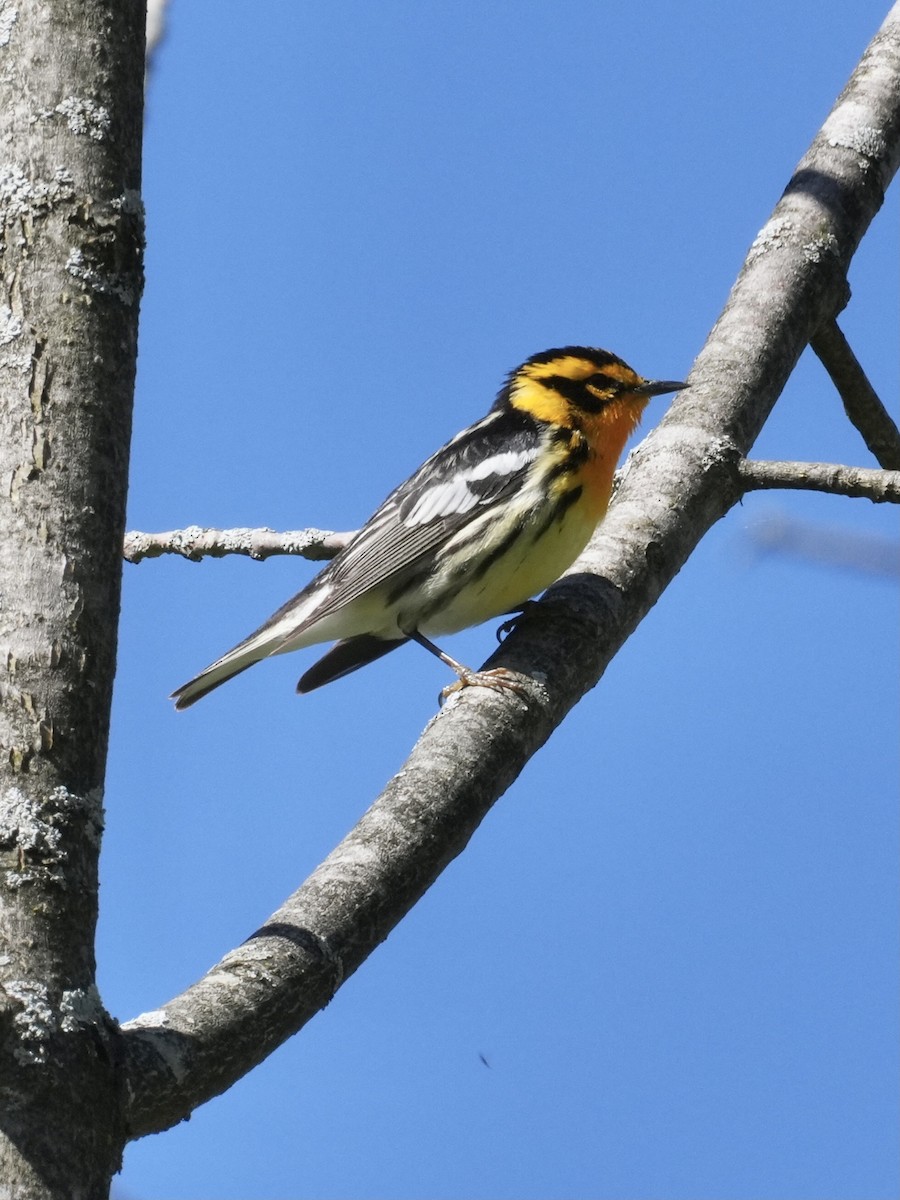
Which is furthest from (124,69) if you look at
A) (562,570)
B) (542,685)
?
(562,570)

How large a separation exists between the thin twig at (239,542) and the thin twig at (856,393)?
1.76 m

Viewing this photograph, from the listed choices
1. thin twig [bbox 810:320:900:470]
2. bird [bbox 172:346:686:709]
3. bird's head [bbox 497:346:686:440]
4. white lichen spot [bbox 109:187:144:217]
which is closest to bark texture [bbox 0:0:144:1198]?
white lichen spot [bbox 109:187:144:217]

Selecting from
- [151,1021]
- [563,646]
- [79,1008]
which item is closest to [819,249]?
[563,646]

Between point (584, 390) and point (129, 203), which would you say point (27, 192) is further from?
point (584, 390)

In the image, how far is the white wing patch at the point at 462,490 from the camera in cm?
531

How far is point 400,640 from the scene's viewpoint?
17.8 ft

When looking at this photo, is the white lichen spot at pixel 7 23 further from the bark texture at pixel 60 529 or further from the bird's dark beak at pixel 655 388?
the bird's dark beak at pixel 655 388

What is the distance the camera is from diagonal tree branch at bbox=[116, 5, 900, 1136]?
2.12 meters

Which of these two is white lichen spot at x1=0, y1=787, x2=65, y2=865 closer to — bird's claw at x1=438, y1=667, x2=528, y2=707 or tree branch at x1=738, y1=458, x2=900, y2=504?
bird's claw at x1=438, y1=667, x2=528, y2=707

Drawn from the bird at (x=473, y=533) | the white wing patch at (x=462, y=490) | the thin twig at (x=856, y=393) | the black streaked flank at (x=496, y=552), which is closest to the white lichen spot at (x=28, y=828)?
the bird at (x=473, y=533)

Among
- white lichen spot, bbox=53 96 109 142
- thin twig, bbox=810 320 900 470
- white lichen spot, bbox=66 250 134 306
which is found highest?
thin twig, bbox=810 320 900 470

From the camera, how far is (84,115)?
2084 millimetres

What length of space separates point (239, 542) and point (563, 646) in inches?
47.9

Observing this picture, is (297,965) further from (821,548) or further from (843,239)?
(843,239)
